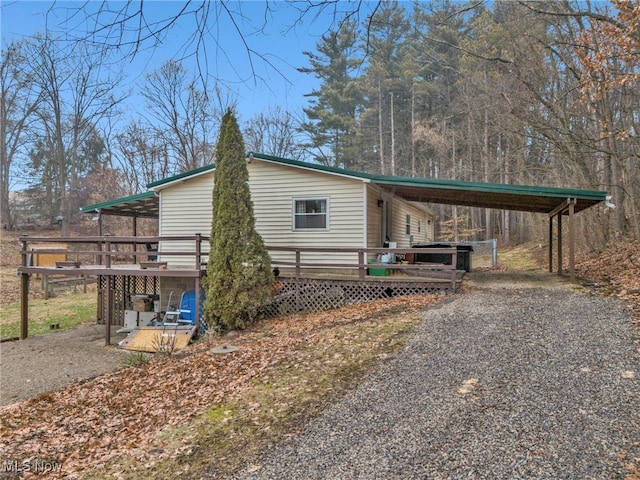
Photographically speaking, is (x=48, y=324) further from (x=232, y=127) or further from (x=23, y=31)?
(x=23, y=31)

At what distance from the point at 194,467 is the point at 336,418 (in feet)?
4.19

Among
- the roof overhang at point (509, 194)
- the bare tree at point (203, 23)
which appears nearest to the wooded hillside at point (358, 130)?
the roof overhang at point (509, 194)

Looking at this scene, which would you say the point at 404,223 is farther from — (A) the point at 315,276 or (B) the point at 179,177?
(B) the point at 179,177

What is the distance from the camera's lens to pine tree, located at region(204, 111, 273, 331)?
8422 millimetres

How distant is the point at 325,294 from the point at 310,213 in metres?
2.45

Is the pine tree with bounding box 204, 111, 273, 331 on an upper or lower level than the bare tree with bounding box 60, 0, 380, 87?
lower

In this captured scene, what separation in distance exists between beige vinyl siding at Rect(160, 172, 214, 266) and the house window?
8.87ft

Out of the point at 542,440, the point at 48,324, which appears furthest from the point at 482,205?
the point at 48,324

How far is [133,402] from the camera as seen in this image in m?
4.95

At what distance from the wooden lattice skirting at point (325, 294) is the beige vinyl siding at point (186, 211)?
332 centimetres

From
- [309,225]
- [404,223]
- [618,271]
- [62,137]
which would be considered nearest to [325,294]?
[309,225]

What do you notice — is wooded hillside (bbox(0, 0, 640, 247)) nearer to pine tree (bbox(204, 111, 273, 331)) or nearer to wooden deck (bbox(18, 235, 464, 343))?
wooden deck (bbox(18, 235, 464, 343))

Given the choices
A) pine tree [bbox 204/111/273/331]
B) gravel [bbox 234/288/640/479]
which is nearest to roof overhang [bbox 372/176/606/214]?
pine tree [bbox 204/111/273/331]

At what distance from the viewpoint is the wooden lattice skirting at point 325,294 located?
31.2 feet
